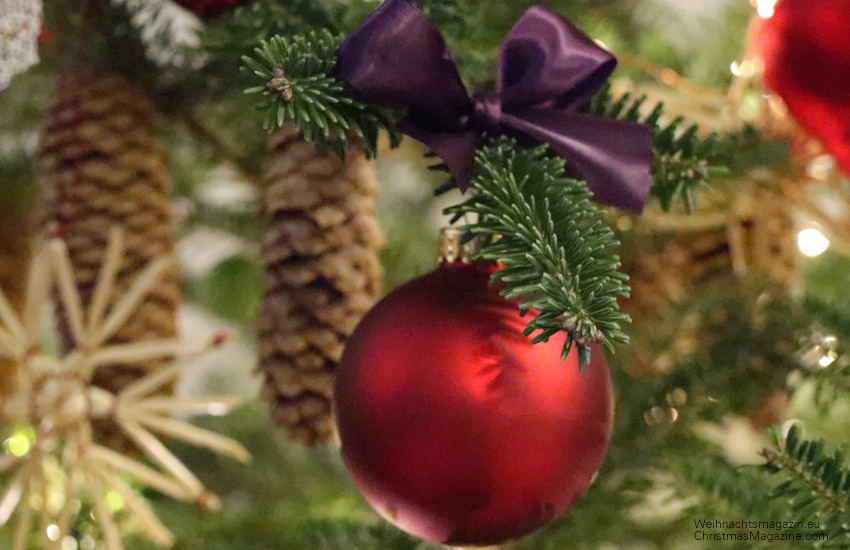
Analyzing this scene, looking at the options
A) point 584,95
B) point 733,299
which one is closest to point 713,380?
point 733,299

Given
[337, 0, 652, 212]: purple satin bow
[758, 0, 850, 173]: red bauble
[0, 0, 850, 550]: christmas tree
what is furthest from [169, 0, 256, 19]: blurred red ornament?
[758, 0, 850, 173]: red bauble

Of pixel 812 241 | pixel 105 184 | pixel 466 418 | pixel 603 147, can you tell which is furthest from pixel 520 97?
pixel 812 241

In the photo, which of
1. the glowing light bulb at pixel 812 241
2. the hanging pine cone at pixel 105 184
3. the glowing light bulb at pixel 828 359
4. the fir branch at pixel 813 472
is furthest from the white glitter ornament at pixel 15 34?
the glowing light bulb at pixel 812 241

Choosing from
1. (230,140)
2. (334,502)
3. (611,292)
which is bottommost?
(334,502)

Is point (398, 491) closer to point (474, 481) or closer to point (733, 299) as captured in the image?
point (474, 481)

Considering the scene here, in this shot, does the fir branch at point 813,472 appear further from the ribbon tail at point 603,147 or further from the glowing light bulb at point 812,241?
the glowing light bulb at point 812,241

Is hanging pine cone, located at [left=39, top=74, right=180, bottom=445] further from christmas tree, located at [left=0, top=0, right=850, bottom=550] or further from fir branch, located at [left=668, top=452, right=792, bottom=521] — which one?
fir branch, located at [left=668, top=452, right=792, bottom=521]
